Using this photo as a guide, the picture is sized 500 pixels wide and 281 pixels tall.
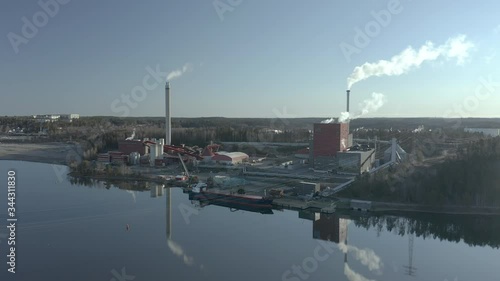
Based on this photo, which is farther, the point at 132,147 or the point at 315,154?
the point at 132,147

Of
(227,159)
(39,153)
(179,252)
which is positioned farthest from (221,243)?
(39,153)

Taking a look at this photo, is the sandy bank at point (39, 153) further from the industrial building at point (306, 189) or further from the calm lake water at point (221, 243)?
the industrial building at point (306, 189)

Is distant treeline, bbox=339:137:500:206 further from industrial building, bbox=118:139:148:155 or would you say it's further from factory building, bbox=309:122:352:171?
industrial building, bbox=118:139:148:155

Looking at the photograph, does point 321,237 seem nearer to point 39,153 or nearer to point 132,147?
point 132,147

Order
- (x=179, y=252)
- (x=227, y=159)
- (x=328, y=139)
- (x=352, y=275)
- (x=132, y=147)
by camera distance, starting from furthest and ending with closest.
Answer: (x=132, y=147)
(x=227, y=159)
(x=328, y=139)
(x=179, y=252)
(x=352, y=275)

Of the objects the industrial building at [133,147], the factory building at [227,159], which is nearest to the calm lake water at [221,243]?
the factory building at [227,159]

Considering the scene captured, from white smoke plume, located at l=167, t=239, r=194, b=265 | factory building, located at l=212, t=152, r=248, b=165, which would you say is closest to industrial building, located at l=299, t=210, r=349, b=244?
white smoke plume, located at l=167, t=239, r=194, b=265
